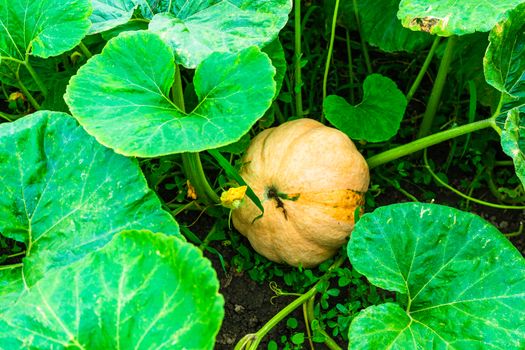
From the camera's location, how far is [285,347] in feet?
6.31

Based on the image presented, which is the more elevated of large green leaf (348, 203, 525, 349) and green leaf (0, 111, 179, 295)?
green leaf (0, 111, 179, 295)

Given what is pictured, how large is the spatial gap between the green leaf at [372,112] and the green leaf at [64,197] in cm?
73

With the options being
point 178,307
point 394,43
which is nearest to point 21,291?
point 178,307

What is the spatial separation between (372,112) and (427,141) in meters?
0.21

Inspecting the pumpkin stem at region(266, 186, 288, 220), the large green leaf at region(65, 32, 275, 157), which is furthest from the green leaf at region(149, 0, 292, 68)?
the pumpkin stem at region(266, 186, 288, 220)

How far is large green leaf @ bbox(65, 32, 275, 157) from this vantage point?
4.85 ft

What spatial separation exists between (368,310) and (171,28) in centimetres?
89

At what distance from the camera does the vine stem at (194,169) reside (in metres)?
1.86

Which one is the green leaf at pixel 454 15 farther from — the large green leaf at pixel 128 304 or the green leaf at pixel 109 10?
the large green leaf at pixel 128 304

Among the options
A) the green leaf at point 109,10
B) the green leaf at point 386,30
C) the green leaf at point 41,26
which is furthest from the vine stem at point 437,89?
the green leaf at point 41,26

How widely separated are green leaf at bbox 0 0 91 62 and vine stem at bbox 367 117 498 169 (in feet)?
3.26

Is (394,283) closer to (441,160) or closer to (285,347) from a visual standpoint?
(285,347)

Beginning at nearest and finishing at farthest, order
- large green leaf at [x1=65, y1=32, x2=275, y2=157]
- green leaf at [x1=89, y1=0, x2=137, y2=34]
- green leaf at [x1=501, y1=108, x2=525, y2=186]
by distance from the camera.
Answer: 1. large green leaf at [x1=65, y1=32, x2=275, y2=157]
2. green leaf at [x1=501, y1=108, x2=525, y2=186]
3. green leaf at [x1=89, y1=0, x2=137, y2=34]

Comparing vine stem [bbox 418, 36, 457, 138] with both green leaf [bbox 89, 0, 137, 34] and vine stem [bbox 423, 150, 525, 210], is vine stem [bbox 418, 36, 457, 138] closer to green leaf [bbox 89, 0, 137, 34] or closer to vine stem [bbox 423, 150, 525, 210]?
vine stem [bbox 423, 150, 525, 210]
